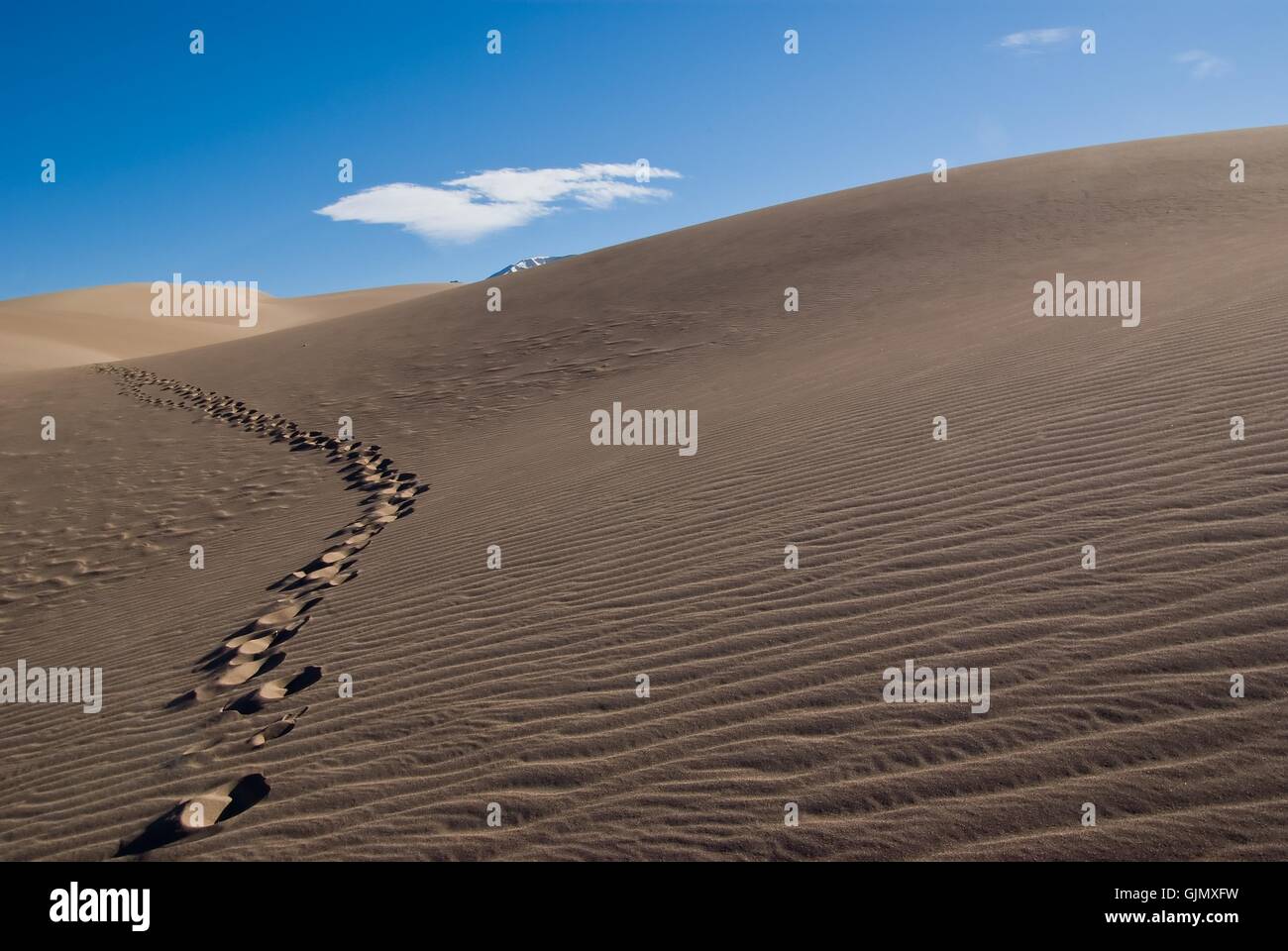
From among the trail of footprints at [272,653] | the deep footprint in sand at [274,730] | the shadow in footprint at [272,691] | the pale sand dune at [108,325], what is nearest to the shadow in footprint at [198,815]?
the trail of footprints at [272,653]

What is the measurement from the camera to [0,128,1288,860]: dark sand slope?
9.24 ft

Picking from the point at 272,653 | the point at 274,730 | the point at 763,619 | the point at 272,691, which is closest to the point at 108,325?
the point at 272,653

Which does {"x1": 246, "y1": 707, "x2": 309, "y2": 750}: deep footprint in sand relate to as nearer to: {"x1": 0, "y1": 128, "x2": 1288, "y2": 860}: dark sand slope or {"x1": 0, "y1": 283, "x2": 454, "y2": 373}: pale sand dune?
{"x1": 0, "y1": 128, "x2": 1288, "y2": 860}: dark sand slope

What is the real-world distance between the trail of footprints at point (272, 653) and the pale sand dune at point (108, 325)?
22.6 m

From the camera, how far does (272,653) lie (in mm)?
5090

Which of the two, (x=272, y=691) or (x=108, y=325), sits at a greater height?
(x=108, y=325)

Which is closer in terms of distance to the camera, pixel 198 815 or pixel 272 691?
pixel 198 815

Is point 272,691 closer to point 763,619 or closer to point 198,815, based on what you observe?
point 198,815

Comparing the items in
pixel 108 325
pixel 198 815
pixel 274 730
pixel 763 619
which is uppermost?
pixel 108 325

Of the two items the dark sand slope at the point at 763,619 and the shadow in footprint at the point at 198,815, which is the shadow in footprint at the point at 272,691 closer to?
the dark sand slope at the point at 763,619

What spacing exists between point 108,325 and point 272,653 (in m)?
50.9

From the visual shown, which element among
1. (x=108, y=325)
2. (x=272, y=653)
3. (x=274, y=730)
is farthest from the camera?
(x=108, y=325)

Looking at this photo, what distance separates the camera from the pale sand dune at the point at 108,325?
118 ft

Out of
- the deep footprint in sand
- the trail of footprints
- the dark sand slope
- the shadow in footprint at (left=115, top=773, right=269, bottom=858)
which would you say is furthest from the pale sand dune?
the shadow in footprint at (left=115, top=773, right=269, bottom=858)
